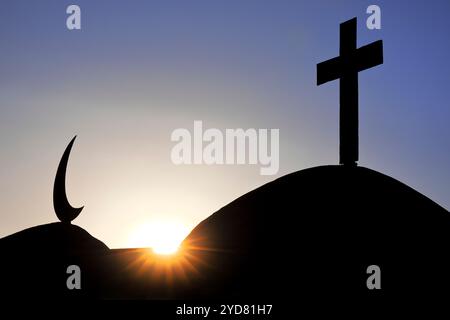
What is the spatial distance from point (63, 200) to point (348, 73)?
776 centimetres

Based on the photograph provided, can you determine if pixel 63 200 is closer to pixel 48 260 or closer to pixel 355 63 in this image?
pixel 48 260

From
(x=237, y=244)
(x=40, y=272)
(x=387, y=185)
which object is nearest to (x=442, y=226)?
(x=387, y=185)

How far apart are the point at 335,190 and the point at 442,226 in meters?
2.19

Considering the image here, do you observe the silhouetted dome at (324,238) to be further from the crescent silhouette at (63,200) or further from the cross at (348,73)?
the crescent silhouette at (63,200)

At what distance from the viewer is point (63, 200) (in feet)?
52.9

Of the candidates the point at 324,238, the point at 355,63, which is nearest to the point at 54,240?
the point at 324,238

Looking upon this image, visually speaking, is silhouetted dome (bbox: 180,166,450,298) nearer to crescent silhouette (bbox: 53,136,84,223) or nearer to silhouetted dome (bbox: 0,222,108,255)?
silhouetted dome (bbox: 0,222,108,255)

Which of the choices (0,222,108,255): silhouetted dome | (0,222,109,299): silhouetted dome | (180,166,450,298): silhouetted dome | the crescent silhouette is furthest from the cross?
the crescent silhouette

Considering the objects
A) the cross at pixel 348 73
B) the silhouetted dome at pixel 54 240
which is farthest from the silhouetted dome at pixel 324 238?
the silhouetted dome at pixel 54 240

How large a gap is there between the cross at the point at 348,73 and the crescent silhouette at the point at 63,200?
6.79 m

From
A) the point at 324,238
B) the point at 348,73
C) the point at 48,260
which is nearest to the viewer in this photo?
the point at 324,238

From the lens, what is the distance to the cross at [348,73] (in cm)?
1216

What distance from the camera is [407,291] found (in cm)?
1097

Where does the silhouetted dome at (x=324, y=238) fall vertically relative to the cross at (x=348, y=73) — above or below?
below
